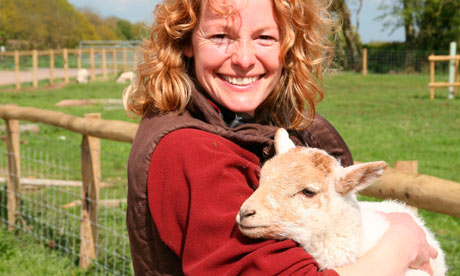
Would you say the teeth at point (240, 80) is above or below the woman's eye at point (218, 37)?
below

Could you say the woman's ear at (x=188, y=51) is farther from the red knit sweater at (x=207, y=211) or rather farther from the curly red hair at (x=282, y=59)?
the red knit sweater at (x=207, y=211)

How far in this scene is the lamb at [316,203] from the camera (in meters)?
1.81

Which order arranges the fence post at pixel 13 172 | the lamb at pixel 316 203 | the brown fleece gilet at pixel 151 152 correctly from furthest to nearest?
the fence post at pixel 13 172 → the brown fleece gilet at pixel 151 152 → the lamb at pixel 316 203

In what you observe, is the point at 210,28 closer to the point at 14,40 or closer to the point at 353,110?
the point at 353,110

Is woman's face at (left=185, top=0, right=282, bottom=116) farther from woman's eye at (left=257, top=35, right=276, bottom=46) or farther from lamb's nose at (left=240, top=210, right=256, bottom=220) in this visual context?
lamb's nose at (left=240, top=210, right=256, bottom=220)

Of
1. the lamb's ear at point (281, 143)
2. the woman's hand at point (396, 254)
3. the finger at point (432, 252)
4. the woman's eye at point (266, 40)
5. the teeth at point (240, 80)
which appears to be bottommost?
the finger at point (432, 252)

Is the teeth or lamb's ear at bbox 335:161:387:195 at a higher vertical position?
the teeth

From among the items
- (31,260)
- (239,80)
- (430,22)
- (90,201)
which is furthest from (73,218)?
(430,22)

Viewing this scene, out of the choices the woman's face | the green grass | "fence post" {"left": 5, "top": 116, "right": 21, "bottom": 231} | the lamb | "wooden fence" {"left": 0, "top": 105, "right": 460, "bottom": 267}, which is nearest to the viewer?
the lamb

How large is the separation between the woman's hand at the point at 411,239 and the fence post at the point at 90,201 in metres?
3.61

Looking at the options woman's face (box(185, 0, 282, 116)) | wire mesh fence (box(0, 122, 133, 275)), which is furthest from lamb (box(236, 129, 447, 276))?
wire mesh fence (box(0, 122, 133, 275))

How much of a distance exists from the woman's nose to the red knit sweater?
422 mm

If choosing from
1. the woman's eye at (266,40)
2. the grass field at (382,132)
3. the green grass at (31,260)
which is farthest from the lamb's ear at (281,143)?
the green grass at (31,260)

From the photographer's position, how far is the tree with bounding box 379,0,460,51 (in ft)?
122
